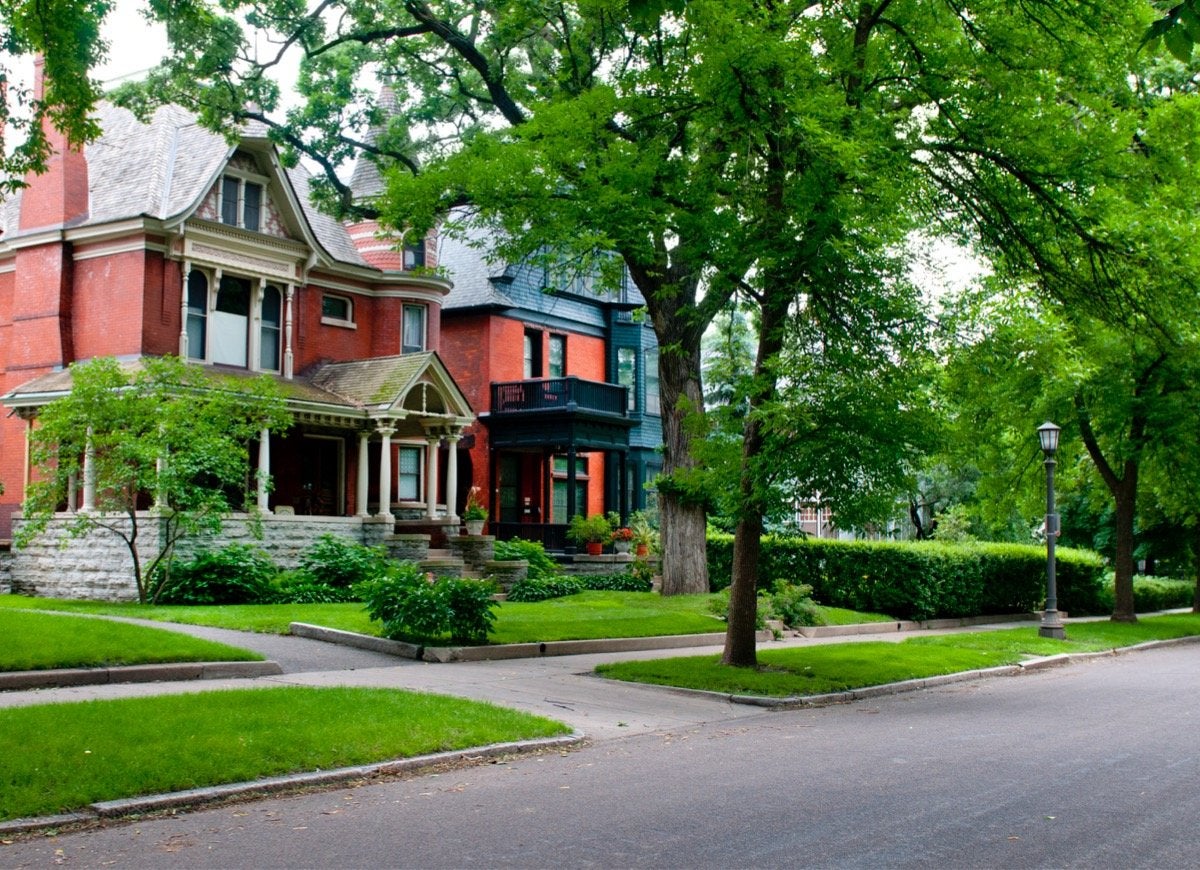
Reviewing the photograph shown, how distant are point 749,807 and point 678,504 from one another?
17116mm

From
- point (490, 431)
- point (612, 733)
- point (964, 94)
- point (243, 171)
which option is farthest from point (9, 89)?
point (490, 431)

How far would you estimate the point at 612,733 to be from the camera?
35.6ft

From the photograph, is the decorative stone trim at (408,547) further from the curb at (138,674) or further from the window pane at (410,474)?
the curb at (138,674)

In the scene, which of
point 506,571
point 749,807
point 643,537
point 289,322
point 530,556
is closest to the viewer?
point 749,807

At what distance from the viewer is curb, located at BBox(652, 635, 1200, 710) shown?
43.4 ft

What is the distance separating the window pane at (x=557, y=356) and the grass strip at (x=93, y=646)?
914 inches

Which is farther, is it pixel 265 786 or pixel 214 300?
pixel 214 300

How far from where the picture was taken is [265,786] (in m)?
7.84

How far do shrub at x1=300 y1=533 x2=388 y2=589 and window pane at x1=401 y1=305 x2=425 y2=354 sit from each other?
316 inches

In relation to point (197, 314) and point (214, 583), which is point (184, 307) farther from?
point (214, 583)

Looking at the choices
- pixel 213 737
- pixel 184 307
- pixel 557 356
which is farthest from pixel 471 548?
pixel 213 737

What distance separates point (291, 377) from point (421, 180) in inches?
408

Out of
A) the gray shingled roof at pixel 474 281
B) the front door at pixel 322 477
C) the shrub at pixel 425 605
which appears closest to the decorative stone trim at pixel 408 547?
the front door at pixel 322 477

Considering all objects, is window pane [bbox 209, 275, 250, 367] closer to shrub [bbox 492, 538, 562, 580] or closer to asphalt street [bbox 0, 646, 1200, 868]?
shrub [bbox 492, 538, 562, 580]
